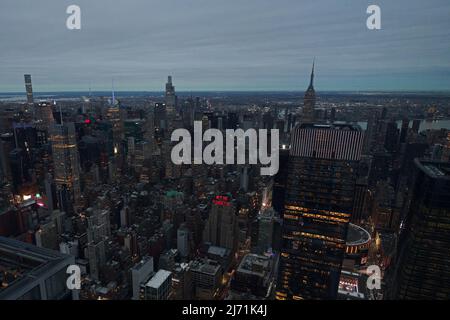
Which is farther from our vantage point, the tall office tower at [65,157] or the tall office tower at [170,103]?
the tall office tower at [170,103]

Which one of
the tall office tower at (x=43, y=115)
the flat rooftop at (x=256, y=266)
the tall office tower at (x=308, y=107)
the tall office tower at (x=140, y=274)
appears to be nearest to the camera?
the tall office tower at (x=140, y=274)

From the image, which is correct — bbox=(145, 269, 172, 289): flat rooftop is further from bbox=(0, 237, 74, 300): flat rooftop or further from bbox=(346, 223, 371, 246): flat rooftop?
bbox=(346, 223, 371, 246): flat rooftop

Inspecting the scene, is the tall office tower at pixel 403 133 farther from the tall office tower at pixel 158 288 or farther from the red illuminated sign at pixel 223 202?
the tall office tower at pixel 158 288

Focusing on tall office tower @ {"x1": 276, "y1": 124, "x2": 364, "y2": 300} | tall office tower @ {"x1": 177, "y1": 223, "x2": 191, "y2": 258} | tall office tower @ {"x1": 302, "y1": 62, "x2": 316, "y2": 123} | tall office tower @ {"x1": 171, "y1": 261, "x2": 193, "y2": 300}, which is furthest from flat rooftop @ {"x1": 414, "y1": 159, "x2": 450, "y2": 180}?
tall office tower @ {"x1": 177, "y1": 223, "x2": 191, "y2": 258}

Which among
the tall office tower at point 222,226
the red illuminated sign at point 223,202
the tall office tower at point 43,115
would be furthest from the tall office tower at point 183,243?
the tall office tower at point 43,115

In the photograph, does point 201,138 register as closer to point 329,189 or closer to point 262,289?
point 262,289

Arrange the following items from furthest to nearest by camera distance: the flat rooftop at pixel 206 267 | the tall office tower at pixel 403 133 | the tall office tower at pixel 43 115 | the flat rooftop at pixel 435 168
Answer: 1. the tall office tower at pixel 43 115
2. the tall office tower at pixel 403 133
3. the flat rooftop at pixel 206 267
4. the flat rooftop at pixel 435 168
